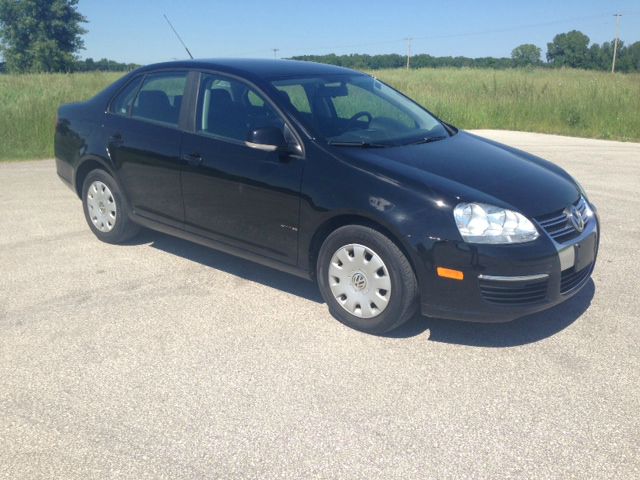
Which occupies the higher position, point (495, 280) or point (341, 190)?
point (341, 190)

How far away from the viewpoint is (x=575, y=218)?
4266 millimetres

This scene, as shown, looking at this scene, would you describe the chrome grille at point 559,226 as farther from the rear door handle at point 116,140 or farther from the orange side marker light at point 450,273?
the rear door handle at point 116,140

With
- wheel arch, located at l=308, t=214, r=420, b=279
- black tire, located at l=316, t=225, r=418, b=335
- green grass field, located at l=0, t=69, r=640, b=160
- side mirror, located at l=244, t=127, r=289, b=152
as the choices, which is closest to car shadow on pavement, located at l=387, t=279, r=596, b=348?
black tire, located at l=316, t=225, r=418, b=335

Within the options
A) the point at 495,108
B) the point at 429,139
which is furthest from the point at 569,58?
the point at 429,139

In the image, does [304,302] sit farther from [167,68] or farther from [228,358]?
[167,68]

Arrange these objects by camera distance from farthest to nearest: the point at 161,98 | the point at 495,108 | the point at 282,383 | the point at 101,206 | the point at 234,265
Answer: the point at 495,108 → the point at 101,206 → the point at 234,265 → the point at 161,98 → the point at 282,383

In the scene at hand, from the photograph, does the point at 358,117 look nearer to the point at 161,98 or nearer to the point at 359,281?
the point at 359,281

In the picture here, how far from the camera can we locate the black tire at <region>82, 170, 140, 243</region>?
587cm

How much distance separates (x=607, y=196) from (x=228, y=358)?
604 centimetres

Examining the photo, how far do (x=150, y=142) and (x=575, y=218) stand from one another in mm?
3325

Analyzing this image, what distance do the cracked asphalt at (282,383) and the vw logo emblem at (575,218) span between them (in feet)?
2.20

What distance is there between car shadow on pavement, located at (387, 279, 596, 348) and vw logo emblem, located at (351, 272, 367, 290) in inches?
14.7

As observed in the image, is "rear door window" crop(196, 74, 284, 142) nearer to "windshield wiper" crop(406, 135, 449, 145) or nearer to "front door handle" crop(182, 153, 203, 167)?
"front door handle" crop(182, 153, 203, 167)

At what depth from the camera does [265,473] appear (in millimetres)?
2867
